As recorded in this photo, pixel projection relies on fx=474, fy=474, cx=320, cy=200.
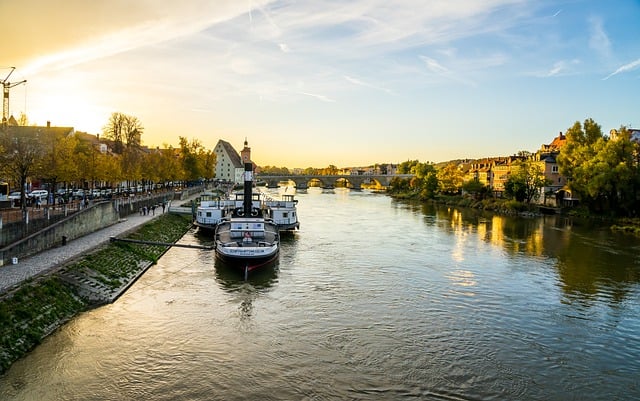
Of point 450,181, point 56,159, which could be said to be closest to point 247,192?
point 56,159

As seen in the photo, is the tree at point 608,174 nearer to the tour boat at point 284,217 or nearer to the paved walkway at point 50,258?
the tour boat at point 284,217

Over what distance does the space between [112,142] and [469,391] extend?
260ft

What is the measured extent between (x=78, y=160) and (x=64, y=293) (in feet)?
80.8

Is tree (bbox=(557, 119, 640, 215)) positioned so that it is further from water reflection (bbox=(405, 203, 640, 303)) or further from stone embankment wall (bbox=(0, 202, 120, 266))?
stone embankment wall (bbox=(0, 202, 120, 266))

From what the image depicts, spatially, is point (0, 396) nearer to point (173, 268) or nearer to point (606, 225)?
point (173, 268)

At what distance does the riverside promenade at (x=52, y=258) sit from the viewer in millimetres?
17245

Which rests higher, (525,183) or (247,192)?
(525,183)

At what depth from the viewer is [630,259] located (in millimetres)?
32719

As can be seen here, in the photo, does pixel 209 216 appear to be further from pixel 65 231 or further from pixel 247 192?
pixel 65 231

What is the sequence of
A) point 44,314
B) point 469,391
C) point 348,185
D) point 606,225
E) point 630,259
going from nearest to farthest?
point 469,391
point 44,314
point 630,259
point 606,225
point 348,185

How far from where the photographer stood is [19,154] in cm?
2756

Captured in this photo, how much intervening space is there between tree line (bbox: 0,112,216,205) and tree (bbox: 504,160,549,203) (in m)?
50.1

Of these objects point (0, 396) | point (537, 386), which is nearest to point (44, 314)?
point (0, 396)

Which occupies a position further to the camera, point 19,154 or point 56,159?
point 56,159
